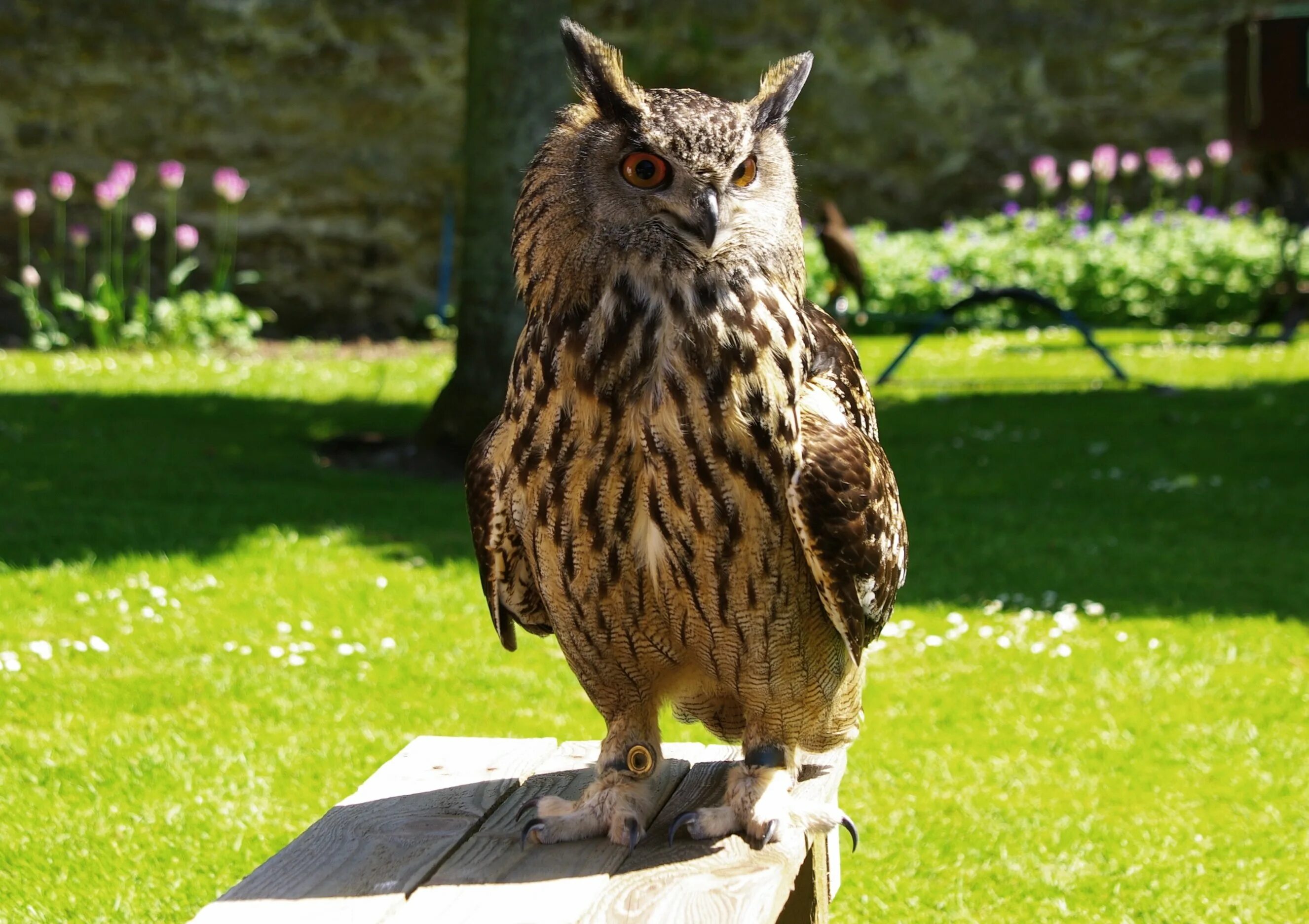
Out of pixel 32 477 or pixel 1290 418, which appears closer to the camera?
pixel 32 477

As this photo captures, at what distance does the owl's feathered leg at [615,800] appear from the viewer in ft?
9.52

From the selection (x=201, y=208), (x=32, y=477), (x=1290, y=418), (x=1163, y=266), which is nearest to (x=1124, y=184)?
(x=1163, y=266)

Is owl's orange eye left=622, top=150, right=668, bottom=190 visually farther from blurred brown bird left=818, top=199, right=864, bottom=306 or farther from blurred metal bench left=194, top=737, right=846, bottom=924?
blurred brown bird left=818, top=199, right=864, bottom=306

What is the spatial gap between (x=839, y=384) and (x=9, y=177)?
1122 centimetres

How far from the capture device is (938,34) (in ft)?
46.7

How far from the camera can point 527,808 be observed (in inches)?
120

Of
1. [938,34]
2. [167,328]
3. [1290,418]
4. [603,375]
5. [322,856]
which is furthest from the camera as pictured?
[938,34]

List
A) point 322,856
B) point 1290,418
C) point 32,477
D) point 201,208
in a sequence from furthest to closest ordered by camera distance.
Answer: point 201,208
point 1290,418
point 32,477
point 322,856

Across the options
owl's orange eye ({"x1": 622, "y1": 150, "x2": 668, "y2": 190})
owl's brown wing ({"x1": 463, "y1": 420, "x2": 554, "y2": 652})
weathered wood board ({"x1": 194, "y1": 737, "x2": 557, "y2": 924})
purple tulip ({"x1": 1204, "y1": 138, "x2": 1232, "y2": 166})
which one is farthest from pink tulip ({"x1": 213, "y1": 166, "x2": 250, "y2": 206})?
owl's orange eye ({"x1": 622, "y1": 150, "x2": 668, "y2": 190})

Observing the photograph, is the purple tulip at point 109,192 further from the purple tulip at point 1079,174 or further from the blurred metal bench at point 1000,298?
the purple tulip at point 1079,174

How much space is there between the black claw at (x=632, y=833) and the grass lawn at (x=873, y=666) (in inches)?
39.6

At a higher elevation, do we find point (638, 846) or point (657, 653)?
point (657, 653)

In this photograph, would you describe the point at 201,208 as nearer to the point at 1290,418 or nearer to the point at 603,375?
the point at 1290,418

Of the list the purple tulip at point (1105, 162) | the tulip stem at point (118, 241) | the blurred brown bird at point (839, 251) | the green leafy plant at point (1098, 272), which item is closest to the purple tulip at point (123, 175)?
the tulip stem at point (118, 241)
